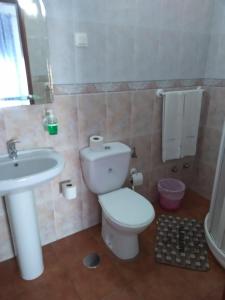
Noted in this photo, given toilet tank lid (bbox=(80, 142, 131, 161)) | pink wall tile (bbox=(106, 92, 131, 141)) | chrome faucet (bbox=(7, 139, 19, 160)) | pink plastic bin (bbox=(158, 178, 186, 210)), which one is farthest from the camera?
pink plastic bin (bbox=(158, 178, 186, 210))

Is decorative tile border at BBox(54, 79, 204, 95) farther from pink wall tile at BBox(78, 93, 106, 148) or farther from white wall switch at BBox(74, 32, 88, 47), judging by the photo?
white wall switch at BBox(74, 32, 88, 47)

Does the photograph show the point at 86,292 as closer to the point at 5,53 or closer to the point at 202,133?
the point at 5,53

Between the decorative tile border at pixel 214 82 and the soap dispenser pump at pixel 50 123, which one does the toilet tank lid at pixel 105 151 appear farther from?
the decorative tile border at pixel 214 82

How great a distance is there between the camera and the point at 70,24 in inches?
57.6

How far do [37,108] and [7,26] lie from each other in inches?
19.6

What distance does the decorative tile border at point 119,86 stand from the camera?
62.2 inches

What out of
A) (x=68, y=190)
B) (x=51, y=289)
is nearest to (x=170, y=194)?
(x=68, y=190)

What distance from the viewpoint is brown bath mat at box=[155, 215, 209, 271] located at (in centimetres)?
171

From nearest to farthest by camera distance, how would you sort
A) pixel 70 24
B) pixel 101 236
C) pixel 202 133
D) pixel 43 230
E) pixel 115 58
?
pixel 70 24
pixel 115 58
pixel 43 230
pixel 101 236
pixel 202 133

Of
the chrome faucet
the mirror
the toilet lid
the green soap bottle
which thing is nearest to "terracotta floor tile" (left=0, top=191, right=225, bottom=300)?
the toilet lid

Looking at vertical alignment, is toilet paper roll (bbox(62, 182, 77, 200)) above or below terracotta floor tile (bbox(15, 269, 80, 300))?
above

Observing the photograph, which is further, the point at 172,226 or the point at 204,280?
the point at 172,226

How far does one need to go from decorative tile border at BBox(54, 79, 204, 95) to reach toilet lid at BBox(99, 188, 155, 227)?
81 centimetres

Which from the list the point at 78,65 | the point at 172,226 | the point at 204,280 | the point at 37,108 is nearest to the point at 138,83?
the point at 78,65
